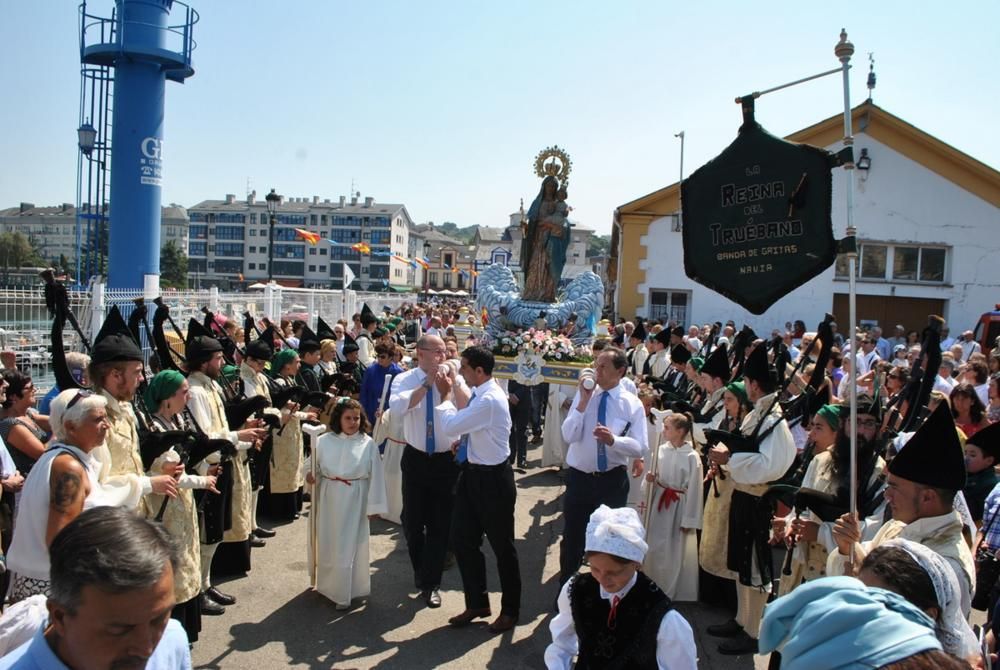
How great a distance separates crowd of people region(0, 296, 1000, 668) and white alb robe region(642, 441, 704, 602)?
0.05ft

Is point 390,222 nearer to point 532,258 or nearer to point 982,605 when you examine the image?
point 532,258

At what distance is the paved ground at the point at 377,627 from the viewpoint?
472 cm

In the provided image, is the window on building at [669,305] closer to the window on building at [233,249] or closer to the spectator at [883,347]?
the spectator at [883,347]

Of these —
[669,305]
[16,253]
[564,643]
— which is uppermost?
[16,253]

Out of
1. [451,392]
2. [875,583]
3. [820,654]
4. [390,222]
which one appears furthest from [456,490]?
[390,222]

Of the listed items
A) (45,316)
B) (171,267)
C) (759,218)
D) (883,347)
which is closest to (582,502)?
(759,218)

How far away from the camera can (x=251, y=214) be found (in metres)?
92.0

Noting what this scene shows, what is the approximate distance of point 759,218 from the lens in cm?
388

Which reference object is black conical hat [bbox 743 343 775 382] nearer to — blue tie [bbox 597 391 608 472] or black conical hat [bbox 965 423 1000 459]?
blue tie [bbox 597 391 608 472]

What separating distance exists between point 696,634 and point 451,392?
2.59m

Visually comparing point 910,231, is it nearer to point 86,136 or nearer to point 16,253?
point 86,136

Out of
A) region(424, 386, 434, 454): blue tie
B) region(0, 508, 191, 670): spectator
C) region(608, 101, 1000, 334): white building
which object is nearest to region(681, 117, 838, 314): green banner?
region(424, 386, 434, 454): blue tie

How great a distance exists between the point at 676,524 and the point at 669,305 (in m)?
16.3

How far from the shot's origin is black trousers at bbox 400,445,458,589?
564cm
